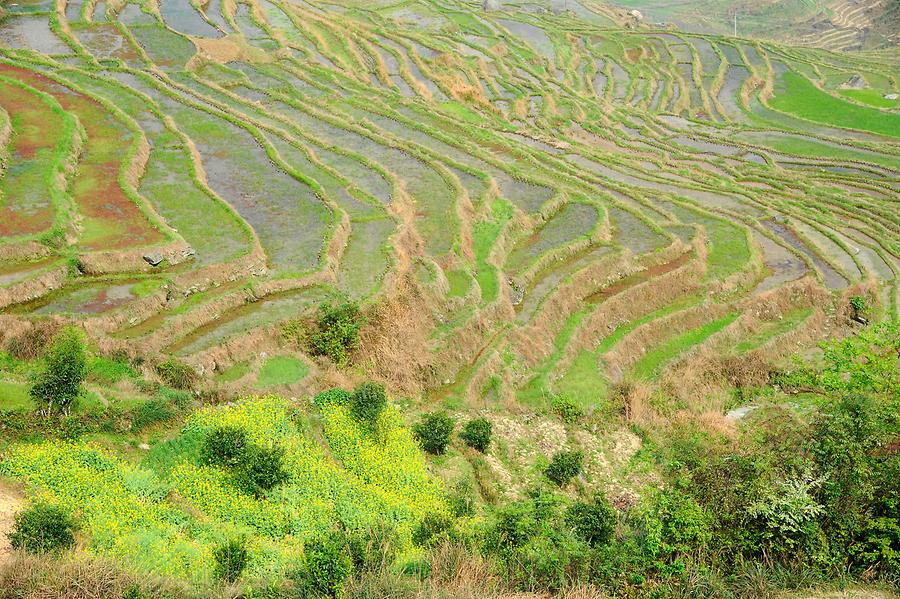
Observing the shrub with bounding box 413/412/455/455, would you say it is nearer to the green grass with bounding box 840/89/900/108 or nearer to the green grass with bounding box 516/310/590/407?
the green grass with bounding box 516/310/590/407

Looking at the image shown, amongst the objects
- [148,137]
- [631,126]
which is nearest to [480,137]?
[148,137]

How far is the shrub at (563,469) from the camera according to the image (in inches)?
679

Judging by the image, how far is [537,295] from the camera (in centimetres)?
2531

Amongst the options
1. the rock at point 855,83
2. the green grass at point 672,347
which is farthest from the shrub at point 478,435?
the rock at point 855,83

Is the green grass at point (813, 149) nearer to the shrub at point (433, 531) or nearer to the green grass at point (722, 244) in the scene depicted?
the green grass at point (722, 244)

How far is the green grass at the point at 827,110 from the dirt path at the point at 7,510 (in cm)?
6066

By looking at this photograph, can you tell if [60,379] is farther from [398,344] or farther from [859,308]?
[859,308]

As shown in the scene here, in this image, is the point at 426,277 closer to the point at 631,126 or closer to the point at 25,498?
the point at 25,498

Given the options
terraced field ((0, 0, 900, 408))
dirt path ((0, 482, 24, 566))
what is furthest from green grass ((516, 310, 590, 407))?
dirt path ((0, 482, 24, 566))

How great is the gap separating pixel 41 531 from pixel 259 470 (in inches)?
158

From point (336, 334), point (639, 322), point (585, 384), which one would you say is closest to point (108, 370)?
point (336, 334)

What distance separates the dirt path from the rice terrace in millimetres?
53

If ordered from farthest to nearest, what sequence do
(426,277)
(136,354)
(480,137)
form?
(480,137) → (426,277) → (136,354)

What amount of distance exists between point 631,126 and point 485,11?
3111 centimetres
